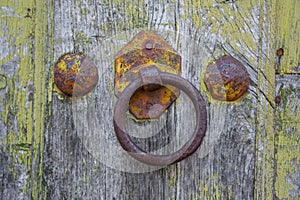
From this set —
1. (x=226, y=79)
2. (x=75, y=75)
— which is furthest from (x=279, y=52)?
(x=75, y=75)

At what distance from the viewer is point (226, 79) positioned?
944mm

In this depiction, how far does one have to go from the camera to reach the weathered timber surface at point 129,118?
3.08 ft

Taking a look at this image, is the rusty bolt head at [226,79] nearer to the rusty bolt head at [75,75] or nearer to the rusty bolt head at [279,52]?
the rusty bolt head at [279,52]

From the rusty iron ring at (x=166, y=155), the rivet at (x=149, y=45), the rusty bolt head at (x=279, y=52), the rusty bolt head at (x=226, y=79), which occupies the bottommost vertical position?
the rusty iron ring at (x=166, y=155)

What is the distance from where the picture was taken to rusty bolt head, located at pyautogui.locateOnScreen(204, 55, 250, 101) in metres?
0.94

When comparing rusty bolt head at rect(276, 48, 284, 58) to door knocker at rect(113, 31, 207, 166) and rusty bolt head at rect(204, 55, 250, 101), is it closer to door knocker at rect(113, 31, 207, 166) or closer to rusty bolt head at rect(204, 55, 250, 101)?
rusty bolt head at rect(204, 55, 250, 101)

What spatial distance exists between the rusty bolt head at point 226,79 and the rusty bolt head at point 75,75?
24cm

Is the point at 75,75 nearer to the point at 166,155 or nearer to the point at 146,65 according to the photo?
the point at 146,65

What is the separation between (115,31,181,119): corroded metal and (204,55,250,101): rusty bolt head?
76mm

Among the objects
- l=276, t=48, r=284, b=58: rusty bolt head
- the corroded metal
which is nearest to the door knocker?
the corroded metal

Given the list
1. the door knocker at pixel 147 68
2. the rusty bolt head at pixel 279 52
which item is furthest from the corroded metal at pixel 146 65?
the rusty bolt head at pixel 279 52

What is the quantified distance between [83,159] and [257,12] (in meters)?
0.49

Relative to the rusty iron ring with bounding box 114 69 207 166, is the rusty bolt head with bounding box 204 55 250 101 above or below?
above

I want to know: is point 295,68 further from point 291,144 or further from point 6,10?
point 6,10
